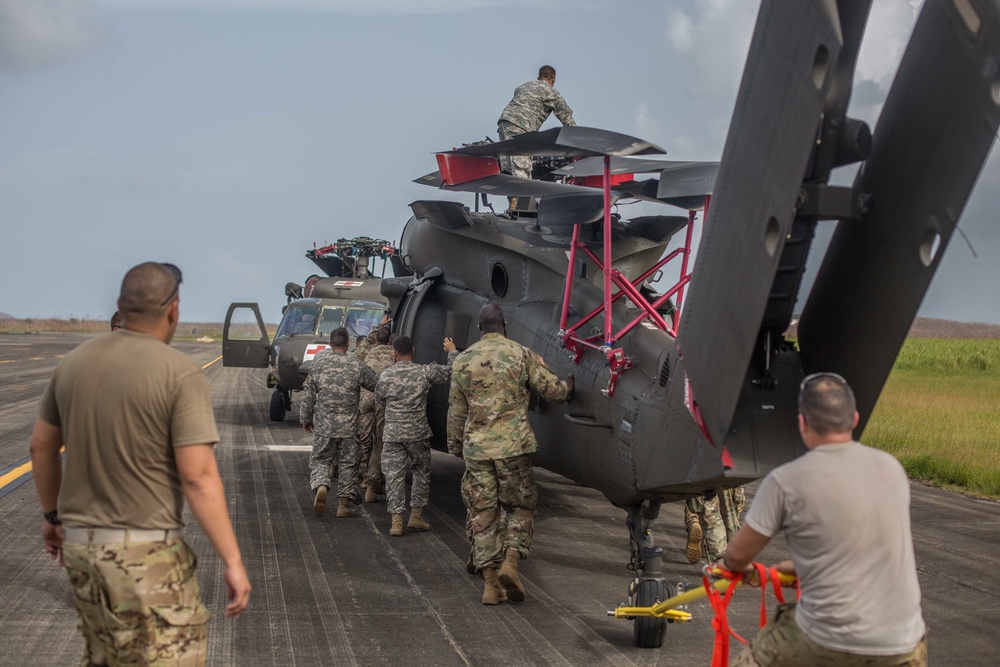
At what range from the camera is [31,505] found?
1095 centimetres

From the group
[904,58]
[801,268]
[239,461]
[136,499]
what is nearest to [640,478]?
[801,268]

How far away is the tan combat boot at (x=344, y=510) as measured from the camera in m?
10.9

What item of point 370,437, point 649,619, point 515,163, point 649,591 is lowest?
point 370,437

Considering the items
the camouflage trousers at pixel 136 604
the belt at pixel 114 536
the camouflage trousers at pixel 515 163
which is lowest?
the camouflage trousers at pixel 136 604

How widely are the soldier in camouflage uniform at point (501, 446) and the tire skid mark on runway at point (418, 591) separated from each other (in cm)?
49

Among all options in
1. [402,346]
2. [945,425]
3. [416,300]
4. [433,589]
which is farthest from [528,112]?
[945,425]

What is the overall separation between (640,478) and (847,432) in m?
3.28

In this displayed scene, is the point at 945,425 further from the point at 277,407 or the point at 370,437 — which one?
the point at 277,407

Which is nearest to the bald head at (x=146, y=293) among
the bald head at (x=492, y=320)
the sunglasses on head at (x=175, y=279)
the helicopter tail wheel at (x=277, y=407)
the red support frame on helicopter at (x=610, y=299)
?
the sunglasses on head at (x=175, y=279)

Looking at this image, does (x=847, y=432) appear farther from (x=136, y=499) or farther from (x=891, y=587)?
(x=136, y=499)

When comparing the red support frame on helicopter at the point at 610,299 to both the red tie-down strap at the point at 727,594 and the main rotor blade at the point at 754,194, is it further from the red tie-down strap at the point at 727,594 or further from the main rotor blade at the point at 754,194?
the red tie-down strap at the point at 727,594

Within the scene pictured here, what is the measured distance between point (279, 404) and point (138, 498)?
1683 centimetres

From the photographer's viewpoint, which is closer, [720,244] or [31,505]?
[720,244]

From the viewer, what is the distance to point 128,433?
3.95 metres
